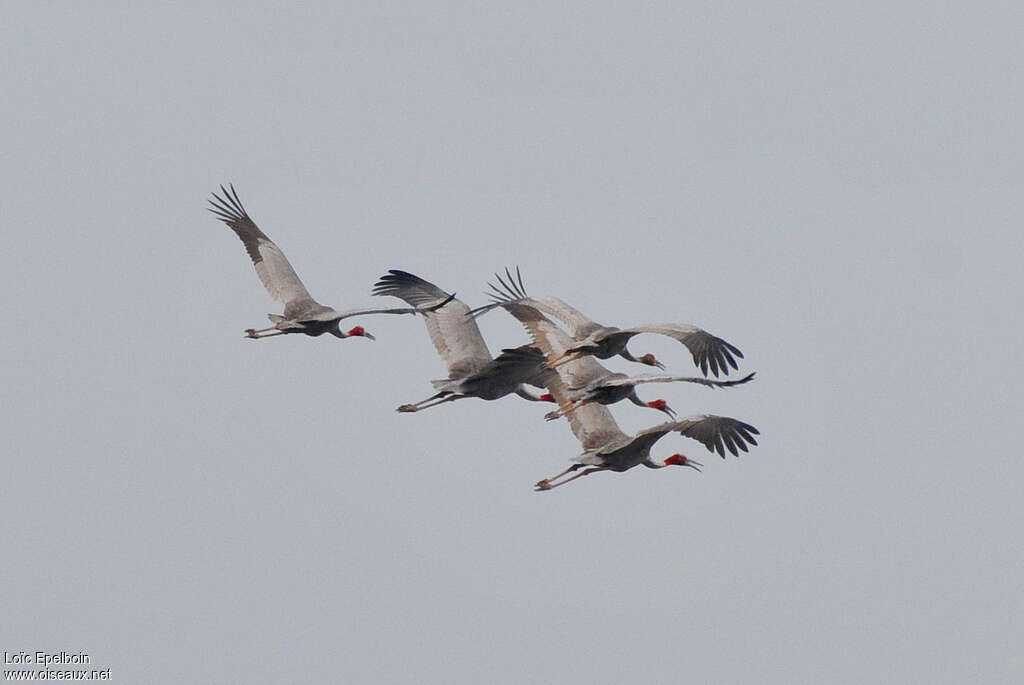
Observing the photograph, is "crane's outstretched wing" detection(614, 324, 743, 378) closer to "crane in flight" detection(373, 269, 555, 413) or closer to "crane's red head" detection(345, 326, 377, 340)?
"crane in flight" detection(373, 269, 555, 413)

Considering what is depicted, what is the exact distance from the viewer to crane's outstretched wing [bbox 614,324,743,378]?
30703 millimetres

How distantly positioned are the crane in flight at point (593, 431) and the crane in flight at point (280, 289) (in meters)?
2.05

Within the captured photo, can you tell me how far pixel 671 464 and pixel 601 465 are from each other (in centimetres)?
124

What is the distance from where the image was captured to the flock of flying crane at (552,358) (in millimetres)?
31141

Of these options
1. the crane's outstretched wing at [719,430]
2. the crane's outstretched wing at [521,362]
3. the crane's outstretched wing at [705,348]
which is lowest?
the crane's outstretched wing at [719,430]

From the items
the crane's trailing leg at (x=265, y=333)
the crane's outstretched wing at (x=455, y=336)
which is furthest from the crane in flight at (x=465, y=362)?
the crane's trailing leg at (x=265, y=333)

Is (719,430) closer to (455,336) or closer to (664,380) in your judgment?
(664,380)

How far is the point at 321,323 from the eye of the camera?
35375 millimetres

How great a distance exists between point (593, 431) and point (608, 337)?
153cm

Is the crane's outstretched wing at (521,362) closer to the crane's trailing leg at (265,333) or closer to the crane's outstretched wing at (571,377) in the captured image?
the crane's outstretched wing at (571,377)

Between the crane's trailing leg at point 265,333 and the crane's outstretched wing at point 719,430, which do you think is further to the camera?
the crane's trailing leg at point 265,333

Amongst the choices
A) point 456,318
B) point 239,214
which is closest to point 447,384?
point 456,318

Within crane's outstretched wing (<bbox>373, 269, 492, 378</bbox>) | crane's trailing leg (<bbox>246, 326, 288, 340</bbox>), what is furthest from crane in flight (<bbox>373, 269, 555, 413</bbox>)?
crane's trailing leg (<bbox>246, 326, 288, 340</bbox>)

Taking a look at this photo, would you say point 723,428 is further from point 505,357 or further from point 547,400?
point 547,400
